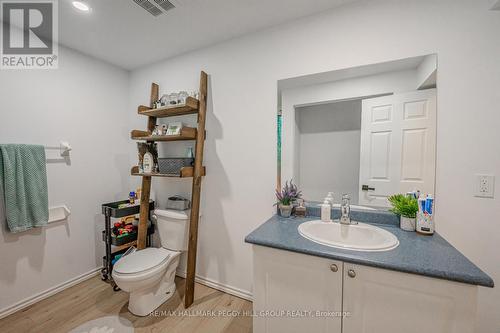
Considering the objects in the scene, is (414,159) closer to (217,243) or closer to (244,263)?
(244,263)

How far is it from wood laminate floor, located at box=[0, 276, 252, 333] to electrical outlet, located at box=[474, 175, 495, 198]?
5.57ft

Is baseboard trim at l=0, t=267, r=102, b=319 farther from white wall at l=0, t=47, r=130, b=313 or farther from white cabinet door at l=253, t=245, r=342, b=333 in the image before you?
white cabinet door at l=253, t=245, r=342, b=333

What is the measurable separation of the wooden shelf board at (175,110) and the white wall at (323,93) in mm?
768

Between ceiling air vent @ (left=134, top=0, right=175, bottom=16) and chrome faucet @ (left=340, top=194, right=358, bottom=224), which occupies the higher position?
ceiling air vent @ (left=134, top=0, right=175, bottom=16)

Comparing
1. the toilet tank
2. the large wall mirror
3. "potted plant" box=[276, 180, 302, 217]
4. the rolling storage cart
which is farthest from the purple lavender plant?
the rolling storage cart

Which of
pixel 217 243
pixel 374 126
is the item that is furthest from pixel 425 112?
pixel 217 243

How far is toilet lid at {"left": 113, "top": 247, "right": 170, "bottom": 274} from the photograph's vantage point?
4.99 ft

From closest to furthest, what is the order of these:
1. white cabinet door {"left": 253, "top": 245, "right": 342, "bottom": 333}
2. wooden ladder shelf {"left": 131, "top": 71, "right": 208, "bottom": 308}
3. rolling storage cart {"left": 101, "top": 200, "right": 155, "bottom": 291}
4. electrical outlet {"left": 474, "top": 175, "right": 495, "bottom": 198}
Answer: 1. white cabinet door {"left": 253, "top": 245, "right": 342, "bottom": 333}
2. electrical outlet {"left": 474, "top": 175, "right": 495, "bottom": 198}
3. wooden ladder shelf {"left": 131, "top": 71, "right": 208, "bottom": 308}
4. rolling storage cart {"left": 101, "top": 200, "right": 155, "bottom": 291}

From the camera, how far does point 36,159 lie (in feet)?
5.49

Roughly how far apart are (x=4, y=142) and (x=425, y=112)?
120 inches

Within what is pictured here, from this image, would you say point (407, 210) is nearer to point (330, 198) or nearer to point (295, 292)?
point (330, 198)

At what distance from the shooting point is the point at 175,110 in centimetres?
189

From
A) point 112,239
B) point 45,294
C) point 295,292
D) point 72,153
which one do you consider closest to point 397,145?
point 295,292

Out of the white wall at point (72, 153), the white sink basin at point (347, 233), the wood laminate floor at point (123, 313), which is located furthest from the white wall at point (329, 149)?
the white wall at point (72, 153)
